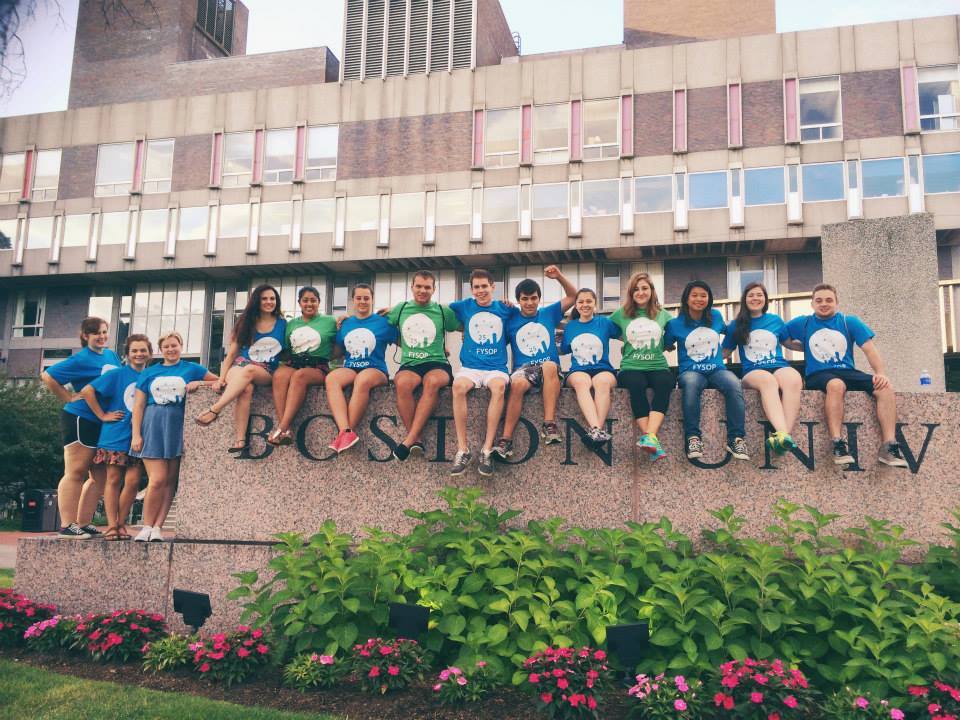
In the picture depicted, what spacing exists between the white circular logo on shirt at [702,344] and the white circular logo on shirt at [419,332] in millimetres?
1975

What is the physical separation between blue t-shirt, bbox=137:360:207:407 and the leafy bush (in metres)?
2.86

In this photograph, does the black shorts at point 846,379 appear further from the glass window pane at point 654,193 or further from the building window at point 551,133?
the building window at point 551,133

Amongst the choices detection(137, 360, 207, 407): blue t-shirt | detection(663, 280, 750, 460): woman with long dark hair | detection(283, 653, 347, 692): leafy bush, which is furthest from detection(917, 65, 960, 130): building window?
detection(283, 653, 347, 692): leafy bush

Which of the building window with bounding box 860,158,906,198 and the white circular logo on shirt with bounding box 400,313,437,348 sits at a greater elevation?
the building window with bounding box 860,158,906,198

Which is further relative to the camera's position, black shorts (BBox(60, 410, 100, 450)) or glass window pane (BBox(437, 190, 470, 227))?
glass window pane (BBox(437, 190, 470, 227))

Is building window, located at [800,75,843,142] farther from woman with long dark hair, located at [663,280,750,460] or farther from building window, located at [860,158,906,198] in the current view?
woman with long dark hair, located at [663,280,750,460]

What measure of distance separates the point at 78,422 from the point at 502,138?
28839mm

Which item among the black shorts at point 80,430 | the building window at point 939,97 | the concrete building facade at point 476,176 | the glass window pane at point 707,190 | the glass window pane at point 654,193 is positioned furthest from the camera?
the glass window pane at point 654,193

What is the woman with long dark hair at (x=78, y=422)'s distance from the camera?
6.82 m

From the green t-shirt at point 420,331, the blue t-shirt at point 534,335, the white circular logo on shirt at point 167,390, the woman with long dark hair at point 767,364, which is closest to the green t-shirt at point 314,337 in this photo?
the green t-shirt at point 420,331

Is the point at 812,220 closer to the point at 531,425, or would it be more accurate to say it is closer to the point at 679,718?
the point at 531,425

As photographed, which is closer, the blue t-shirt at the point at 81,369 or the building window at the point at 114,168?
the blue t-shirt at the point at 81,369

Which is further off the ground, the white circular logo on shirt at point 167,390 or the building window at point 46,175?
the building window at point 46,175

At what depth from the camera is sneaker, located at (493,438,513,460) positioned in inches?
233
